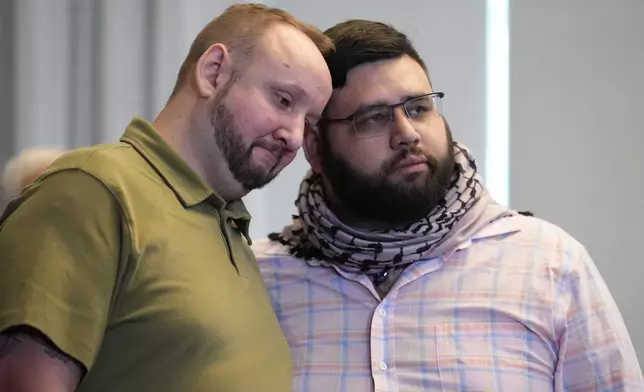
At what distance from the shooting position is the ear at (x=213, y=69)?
3.28ft

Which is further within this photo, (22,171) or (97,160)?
(22,171)

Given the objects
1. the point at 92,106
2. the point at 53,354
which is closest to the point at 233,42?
the point at 53,354

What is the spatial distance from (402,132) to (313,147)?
0.69 feet

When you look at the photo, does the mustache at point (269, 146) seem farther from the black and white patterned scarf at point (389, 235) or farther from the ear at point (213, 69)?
the black and white patterned scarf at point (389, 235)

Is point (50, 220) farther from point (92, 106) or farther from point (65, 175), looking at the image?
point (92, 106)

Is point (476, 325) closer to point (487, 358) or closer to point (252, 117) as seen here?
point (487, 358)

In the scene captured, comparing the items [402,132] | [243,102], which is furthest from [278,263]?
[243,102]

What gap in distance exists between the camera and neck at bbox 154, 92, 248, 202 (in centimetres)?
98

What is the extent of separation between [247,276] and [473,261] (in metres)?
0.42

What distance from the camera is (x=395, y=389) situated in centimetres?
114

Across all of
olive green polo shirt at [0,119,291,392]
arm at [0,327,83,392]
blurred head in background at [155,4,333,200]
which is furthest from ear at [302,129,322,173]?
arm at [0,327,83,392]

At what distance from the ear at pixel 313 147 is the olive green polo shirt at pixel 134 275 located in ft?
1.40

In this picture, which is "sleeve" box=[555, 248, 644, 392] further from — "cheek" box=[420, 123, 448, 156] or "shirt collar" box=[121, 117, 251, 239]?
"shirt collar" box=[121, 117, 251, 239]

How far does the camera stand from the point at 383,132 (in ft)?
4.20
